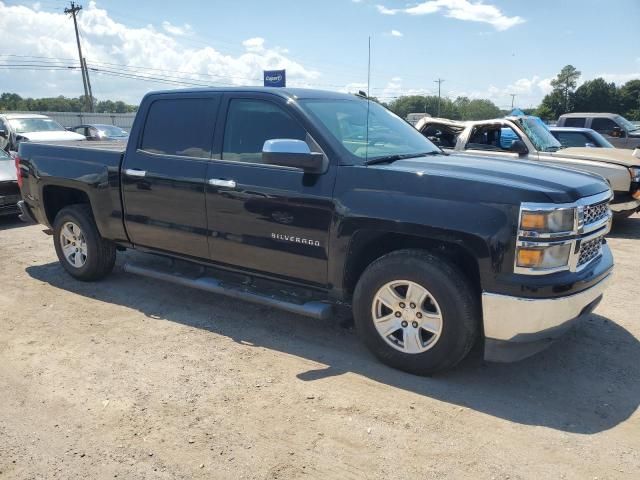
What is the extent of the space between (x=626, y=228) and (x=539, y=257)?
7.16 meters

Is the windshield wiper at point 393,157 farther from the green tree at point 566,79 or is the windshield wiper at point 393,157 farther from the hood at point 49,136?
the green tree at point 566,79

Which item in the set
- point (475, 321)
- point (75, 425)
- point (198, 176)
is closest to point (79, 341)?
point (75, 425)

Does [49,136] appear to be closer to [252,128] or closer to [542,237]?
[252,128]

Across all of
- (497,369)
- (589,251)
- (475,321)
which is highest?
(589,251)

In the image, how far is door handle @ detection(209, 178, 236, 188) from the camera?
4305 millimetres

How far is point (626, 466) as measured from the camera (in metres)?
2.79

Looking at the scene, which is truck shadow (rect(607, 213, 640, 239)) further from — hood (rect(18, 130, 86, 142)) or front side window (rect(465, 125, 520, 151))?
hood (rect(18, 130, 86, 142))

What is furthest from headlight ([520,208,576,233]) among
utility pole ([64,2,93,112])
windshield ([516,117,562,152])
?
utility pole ([64,2,93,112])

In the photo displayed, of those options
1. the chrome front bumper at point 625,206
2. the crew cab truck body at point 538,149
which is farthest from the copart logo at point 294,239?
the chrome front bumper at point 625,206

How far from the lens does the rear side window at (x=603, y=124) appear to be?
52.5 ft

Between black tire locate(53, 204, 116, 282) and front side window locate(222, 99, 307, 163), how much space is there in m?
1.99

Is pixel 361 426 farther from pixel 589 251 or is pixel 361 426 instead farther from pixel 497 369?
pixel 589 251

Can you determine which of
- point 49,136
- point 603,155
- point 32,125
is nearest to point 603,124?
point 603,155

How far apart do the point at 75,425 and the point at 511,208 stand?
9.48ft
